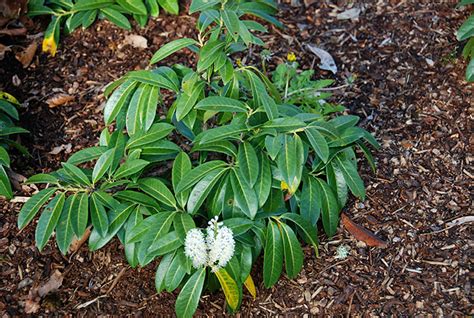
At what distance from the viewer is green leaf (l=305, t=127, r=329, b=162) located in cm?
225

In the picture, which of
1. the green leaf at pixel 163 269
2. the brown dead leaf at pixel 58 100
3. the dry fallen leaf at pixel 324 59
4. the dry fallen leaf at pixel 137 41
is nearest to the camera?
the green leaf at pixel 163 269

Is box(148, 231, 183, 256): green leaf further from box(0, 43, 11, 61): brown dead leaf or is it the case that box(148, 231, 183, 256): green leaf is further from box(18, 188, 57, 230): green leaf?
box(0, 43, 11, 61): brown dead leaf

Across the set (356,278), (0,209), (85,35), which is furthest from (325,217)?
(85,35)

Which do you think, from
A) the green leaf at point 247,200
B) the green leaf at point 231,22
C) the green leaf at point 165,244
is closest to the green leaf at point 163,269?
the green leaf at point 165,244

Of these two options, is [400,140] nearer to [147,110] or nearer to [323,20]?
[323,20]

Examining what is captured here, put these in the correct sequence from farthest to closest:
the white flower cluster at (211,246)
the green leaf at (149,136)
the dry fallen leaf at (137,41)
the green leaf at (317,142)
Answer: the dry fallen leaf at (137,41) → the green leaf at (149,136) → the green leaf at (317,142) → the white flower cluster at (211,246)

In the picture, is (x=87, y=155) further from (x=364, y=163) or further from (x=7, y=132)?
(x=364, y=163)

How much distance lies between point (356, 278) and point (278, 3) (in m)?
1.85

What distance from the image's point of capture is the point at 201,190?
2342 mm

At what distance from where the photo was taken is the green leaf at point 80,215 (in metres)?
2.33

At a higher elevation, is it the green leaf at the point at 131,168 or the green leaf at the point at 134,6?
the green leaf at the point at 134,6

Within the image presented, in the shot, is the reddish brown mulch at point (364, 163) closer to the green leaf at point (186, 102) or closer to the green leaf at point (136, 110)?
the green leaf at point (136, 110)

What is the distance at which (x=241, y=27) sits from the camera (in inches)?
92.5

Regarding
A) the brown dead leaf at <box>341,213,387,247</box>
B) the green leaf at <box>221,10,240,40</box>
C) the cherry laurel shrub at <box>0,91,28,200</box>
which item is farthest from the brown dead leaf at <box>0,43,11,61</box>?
the brown dead leaf at <box>341,213,387,247</box>
